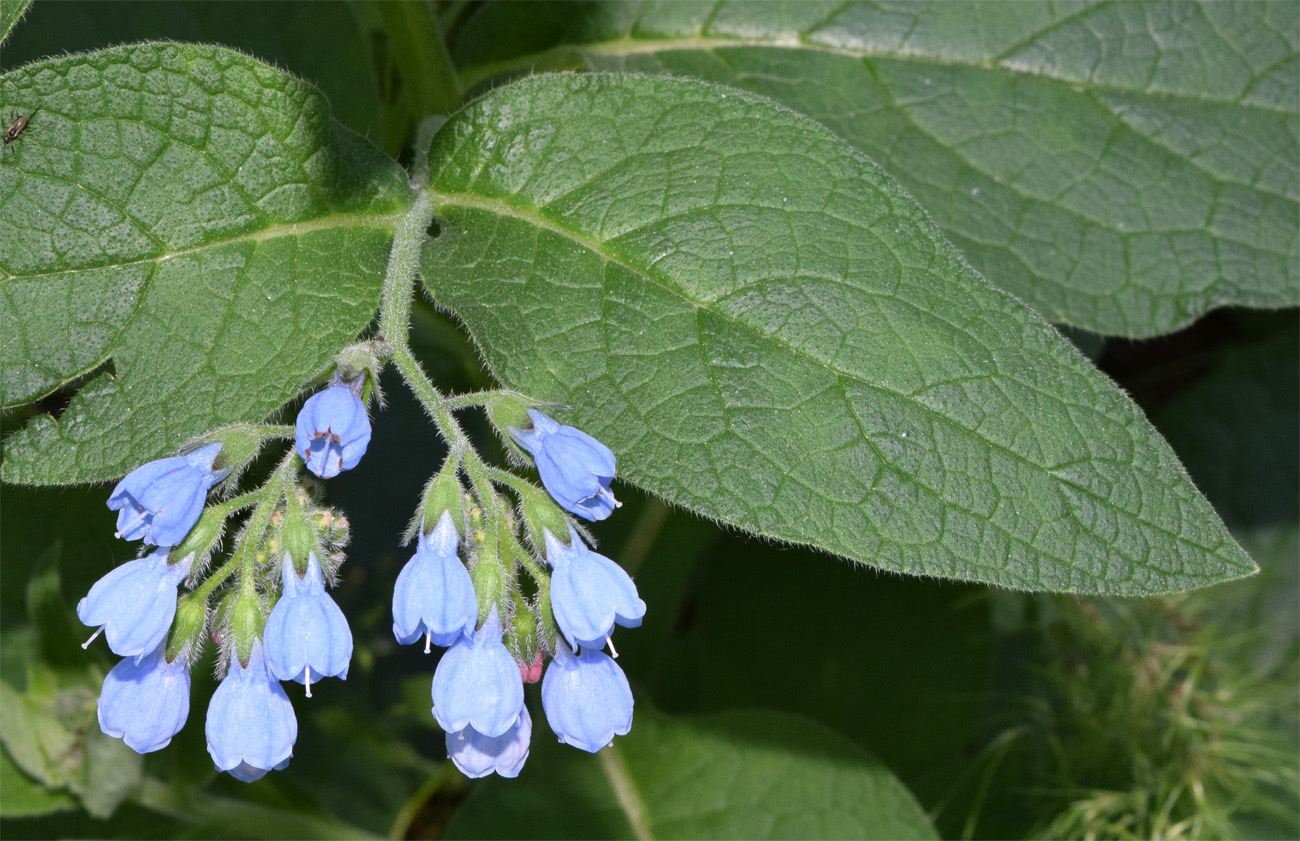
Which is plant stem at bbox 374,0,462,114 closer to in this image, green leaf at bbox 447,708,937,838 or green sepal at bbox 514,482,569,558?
green sepal at bbox 514,482,569,558

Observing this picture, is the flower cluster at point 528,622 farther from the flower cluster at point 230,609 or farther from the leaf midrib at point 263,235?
the leaf midrib at point 263,235

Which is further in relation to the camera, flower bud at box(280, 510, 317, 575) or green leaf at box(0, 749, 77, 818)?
green leaf at box(0, 749, 77, 818)

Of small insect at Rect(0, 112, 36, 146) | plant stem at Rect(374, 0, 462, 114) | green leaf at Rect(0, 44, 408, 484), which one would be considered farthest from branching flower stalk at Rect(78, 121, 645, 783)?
plant stem at Rect(374, 0, 462, 114)

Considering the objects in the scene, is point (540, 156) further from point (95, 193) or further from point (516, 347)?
point (95, 193)

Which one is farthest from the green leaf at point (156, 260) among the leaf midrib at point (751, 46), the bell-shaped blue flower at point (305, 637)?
the leaf midrib at point (751, 46)

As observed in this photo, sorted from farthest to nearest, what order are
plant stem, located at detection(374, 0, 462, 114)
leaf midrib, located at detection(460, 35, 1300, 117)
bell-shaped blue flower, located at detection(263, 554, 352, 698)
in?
leaf midrib, located at detection(460, 35, 1300, 117)
plant stem, located at detection(374, 0, 462, 114)
bell-shaped blue flower, located at detection(263, 554, 352, 698)

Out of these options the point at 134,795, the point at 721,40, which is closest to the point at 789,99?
the point at 721,40
